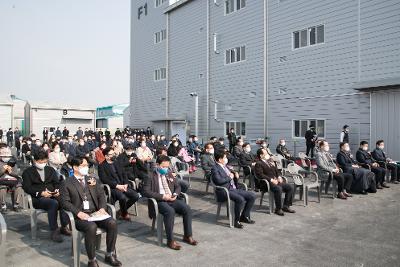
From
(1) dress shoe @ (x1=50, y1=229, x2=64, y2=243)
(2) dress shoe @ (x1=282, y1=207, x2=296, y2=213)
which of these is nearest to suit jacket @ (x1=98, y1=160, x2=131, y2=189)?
(1) dress shoe @ (x1=50, y1=229, x2=64, y2=243)

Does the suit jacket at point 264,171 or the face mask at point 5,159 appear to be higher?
the face mask at point 5,159

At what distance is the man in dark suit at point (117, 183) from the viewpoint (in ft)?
23.0

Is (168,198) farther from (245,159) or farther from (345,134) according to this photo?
(345,134)

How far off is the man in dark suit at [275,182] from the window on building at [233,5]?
14.5 m

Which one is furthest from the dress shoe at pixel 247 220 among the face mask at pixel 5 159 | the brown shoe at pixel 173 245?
the face mask at pixel 5 159

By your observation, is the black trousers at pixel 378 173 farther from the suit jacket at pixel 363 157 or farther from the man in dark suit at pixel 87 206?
the man in dark suit at pixel 87 206

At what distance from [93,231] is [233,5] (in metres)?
18.6

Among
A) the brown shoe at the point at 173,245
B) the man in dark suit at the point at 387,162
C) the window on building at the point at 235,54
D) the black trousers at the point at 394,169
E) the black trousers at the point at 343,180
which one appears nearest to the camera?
the brown shoe at the point at 173,245

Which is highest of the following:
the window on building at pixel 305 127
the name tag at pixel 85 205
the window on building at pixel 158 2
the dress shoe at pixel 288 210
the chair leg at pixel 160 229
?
the window on building at pixel 158 2

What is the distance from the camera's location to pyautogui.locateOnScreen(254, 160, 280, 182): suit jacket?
24.7 ft

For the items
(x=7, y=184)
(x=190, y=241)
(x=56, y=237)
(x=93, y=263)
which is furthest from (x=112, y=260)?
(x=7, y=184)

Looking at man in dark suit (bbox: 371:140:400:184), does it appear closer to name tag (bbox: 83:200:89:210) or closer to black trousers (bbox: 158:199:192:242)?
black trousers (bbox: 158:199:192:242)

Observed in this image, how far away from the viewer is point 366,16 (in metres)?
13.9

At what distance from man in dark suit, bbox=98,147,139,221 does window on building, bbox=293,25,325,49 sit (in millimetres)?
Result: 12254
